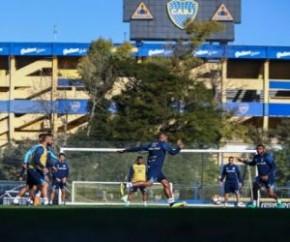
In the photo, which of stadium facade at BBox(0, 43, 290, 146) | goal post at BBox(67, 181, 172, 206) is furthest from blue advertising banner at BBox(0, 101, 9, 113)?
goal post at BBox(67, 181, 172, 206)

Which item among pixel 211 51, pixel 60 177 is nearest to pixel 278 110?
pixel 211 51

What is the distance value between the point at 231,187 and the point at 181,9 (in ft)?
159

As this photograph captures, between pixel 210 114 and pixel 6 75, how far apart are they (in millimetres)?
30257

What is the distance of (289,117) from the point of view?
68.9 meters

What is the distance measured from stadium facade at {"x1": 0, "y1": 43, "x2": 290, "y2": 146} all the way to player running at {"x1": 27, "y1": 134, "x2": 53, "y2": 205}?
45877 millimetres

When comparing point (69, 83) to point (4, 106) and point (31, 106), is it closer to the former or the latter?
point (31, 106)

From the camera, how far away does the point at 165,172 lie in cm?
2770

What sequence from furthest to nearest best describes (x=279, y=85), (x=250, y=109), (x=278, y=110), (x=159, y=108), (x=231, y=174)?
1. (x=279, y=85)
2. (x=278, y=110)
3. (x=250, y=109)
4. (x=159, y=108)
5. (x=231, y=174)

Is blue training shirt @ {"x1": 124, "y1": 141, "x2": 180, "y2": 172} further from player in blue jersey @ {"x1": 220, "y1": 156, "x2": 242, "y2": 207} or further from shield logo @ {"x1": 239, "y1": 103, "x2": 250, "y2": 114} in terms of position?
shield logo @ {"x1": 239, "y1": 103, "x2": 250, "y2": 114}

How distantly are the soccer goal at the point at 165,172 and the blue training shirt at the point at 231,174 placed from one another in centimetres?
179

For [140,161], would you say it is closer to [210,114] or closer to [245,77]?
[210,114]

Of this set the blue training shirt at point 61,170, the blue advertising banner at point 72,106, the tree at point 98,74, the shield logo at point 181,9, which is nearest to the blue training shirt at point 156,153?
the blue training shirt at point 61,170
